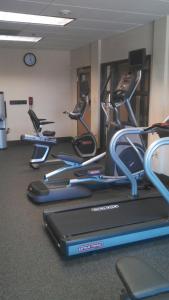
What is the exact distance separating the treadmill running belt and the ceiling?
8.11 feet

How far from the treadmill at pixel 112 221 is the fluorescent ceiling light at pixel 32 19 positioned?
8.40 ft

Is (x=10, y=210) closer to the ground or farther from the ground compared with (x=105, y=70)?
closer to the ground

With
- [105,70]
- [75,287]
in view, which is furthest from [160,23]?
[75,287]

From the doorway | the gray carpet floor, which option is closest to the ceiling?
the doorway

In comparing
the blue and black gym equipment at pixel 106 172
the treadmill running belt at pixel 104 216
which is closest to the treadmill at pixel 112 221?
the treadmill running belt at pixel 104 216

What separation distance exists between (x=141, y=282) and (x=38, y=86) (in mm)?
7134

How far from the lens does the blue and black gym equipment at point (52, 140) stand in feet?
17.3

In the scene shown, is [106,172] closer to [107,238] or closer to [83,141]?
[83,141]

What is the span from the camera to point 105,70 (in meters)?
6.37

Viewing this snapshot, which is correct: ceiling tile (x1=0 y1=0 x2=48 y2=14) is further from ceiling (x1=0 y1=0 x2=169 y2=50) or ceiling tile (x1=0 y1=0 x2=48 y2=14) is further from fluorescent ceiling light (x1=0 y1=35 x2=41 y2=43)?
fluorescent ceiling light (x1=0 y1=35 x2=41 y2=43)

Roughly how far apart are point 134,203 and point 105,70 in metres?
3.98

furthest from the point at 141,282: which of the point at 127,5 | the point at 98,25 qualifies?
the point at 98,25

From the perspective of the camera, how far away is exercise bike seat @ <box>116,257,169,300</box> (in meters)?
1.10

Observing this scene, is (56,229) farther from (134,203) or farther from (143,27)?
(143,27)
